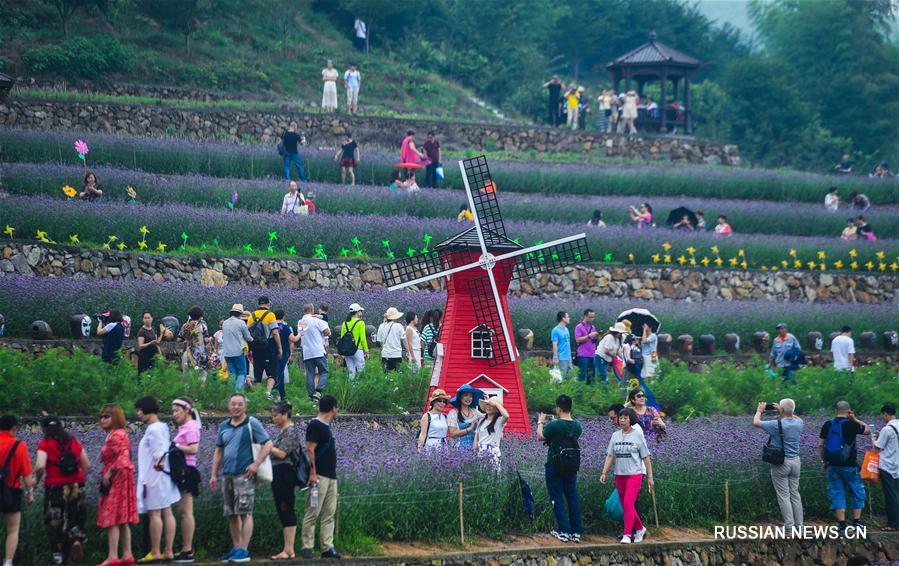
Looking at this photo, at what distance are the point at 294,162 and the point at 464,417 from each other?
19687 mm

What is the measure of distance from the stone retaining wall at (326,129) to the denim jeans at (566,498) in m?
24.6

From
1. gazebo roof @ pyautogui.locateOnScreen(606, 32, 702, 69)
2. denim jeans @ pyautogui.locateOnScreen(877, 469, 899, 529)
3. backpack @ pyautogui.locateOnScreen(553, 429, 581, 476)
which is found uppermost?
gazebo roof @ pyautogui.locateOnScreen(606, 32, 702, 69)

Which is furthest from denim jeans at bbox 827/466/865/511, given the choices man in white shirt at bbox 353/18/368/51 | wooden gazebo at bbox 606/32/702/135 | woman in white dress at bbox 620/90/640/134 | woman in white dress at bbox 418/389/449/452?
man in white shirt at bbox 353/18/368/51

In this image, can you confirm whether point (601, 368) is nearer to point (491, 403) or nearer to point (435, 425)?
point (491, 403)

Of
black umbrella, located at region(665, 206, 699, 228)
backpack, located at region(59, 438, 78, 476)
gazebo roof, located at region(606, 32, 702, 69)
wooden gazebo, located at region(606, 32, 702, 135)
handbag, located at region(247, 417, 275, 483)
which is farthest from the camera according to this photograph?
wooden gazebo, located at region(606, 32, 702, 135)

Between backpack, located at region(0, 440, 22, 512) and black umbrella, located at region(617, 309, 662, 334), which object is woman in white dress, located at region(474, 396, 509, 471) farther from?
black umbrella, located at region(617, 309, 662, 334)

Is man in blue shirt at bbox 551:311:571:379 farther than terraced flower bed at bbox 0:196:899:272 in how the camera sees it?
No


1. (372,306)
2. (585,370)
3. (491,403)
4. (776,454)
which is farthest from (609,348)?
(491,403)

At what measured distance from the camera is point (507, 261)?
2066 cm

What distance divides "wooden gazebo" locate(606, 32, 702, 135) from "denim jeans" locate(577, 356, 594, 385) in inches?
957

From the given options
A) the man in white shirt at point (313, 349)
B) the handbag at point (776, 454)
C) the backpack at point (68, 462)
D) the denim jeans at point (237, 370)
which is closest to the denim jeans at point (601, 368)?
the man in white shirt at point (313, 349)

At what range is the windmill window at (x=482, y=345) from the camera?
20.2 meters

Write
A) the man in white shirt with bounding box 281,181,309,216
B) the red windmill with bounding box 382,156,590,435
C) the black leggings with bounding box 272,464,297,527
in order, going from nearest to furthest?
the black leggings with bounding box 272,464,297,527 → the red windmill with bounding box 382,156,590,435 → the man in white shirt with bounding box 281,181,309,216

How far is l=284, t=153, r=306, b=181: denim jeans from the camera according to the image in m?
34.4
